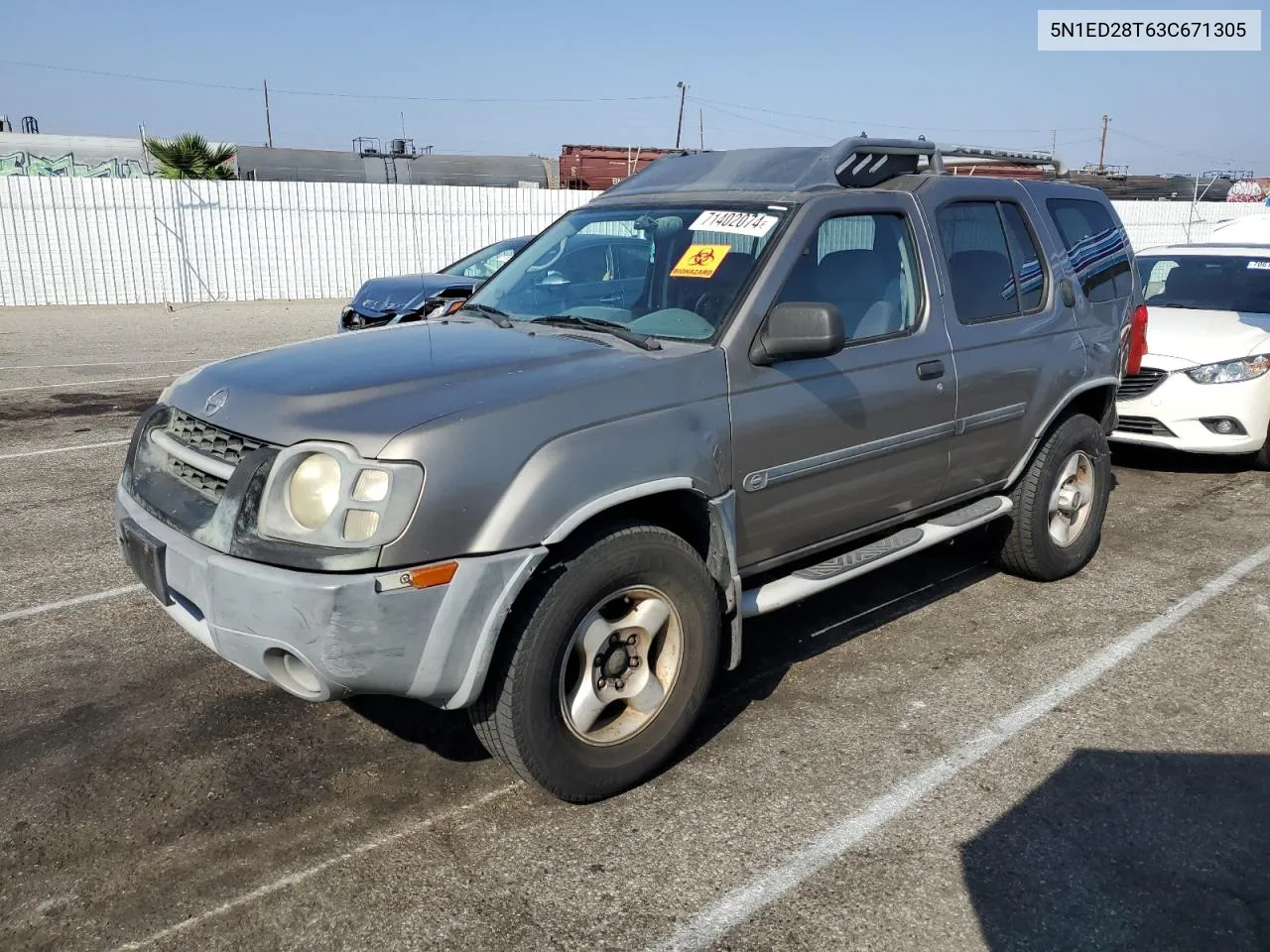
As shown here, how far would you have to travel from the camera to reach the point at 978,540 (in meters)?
5.77

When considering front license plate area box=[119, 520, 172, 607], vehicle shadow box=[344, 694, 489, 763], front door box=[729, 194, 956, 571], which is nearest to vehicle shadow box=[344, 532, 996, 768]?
vehicle shadow box=[344, 694, 489, 763]

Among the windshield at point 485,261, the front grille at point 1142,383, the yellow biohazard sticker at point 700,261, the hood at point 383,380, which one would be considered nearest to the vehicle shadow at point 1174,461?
the front grille at point 1142,383

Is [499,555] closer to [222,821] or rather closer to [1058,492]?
[222,821]

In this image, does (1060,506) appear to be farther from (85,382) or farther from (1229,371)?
(85,382)

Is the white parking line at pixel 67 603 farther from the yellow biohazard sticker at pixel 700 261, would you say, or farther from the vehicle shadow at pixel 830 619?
the yellow biohazard sticker at pixel 700 261

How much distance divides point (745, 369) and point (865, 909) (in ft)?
5.55

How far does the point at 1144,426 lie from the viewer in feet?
23.8

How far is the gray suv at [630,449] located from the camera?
107 inches

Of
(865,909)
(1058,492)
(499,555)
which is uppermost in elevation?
(499,555)

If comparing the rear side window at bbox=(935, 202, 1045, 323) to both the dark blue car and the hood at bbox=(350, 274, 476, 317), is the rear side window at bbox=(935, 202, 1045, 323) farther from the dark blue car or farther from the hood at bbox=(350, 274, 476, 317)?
the hood at bbox=(350, 274, 476, 317)

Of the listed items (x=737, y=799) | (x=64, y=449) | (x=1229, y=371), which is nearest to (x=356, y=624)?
(x=737, y=799)

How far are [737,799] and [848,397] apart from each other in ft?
4.87

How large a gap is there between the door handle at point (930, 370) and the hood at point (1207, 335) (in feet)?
13.2

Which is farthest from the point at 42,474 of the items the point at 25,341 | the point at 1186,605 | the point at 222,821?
the point at 25,341
